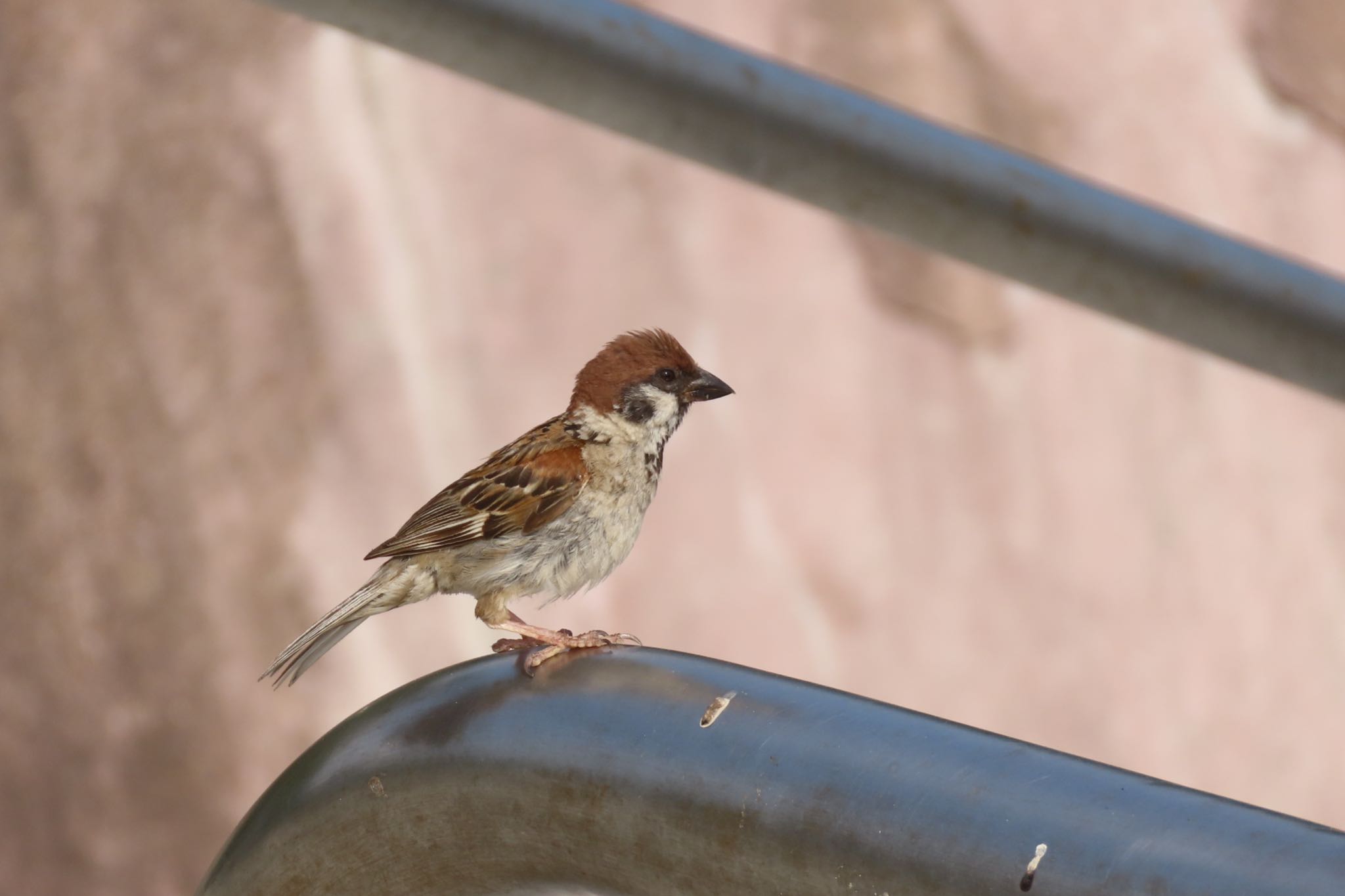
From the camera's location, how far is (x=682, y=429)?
9.25ft

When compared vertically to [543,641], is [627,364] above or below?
above

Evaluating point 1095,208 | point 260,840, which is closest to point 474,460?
point 1095,208

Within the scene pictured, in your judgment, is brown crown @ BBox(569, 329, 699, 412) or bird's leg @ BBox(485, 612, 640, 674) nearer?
bird's leg @ BBox(485, 612, 640, 674)

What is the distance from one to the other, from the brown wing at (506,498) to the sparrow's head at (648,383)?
0.23 ft

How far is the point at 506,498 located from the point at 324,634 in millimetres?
243

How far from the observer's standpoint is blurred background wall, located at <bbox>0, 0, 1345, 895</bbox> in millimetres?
2684

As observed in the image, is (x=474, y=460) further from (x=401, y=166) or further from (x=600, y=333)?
(x=401, y=166)

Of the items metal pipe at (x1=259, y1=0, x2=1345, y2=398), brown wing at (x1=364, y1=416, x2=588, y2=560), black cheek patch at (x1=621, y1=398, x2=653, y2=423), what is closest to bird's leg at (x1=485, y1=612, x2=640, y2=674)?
brown wing at (x1=364, y1=416, x2=588, y2=560)

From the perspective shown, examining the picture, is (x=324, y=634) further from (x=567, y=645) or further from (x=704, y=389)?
(x=567, y=645)

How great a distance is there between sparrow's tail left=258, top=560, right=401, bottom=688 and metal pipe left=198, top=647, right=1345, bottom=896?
750mm

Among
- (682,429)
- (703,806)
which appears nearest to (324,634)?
(703,806)

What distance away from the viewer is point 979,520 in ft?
9.74

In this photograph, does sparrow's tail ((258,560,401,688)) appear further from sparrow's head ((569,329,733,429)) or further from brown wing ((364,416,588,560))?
sparrow's head ((569,329,733,429))

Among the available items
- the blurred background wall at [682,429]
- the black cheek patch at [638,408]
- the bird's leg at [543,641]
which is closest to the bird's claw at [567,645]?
the bird's leg at [543,641]
